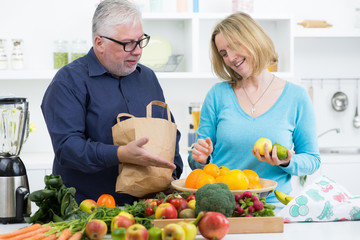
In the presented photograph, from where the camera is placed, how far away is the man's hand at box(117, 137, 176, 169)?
1.76 m

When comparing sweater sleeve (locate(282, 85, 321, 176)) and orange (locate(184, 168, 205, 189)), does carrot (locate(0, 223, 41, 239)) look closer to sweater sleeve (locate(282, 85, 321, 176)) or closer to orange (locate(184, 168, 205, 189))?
orange (locate(184, 168, 205, 189))

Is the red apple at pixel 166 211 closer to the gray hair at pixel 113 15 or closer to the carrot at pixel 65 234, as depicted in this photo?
the carrot at pixel 65 234

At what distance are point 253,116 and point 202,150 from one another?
307mm

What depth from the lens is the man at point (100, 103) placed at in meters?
1.88

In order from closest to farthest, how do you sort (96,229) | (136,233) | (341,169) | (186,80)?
(136,233)
(96,229)
(341,169)
(186,80)

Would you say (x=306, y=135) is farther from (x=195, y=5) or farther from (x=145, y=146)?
(x=195, y=5)

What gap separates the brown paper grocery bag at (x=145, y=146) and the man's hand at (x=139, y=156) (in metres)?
0.05

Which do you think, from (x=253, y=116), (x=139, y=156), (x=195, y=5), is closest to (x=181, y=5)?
(x=195, y=5)

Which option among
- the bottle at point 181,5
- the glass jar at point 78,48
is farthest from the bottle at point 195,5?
the glass jar at point 78,48

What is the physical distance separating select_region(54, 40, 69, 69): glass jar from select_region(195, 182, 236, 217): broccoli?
2494 mm

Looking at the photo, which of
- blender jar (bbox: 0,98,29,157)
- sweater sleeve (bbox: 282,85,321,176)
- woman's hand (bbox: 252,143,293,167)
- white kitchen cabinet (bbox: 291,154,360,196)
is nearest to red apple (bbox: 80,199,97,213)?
blender jar (bbox: 0,98,29,157)

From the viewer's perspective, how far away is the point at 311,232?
5.29 ft

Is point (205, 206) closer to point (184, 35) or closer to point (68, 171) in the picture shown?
point (68, 171)

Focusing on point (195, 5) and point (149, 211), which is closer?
point (149, 211)
